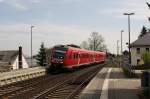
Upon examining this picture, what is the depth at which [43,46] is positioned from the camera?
10700 cm

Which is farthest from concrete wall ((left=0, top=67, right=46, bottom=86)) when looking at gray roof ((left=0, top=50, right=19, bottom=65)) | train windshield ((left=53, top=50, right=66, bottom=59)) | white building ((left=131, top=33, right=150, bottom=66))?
white building ((left=131, top=33, right=150, bottom=66))

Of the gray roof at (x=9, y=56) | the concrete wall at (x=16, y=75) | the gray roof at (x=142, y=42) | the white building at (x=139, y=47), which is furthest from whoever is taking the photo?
the gray roof at (x=142, y=42)

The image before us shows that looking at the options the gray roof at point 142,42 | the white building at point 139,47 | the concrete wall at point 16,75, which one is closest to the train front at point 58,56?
the concrete wall at point 16,75

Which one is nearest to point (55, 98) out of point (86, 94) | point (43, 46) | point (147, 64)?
point (86, 94)

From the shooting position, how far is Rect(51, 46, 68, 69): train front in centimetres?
4560

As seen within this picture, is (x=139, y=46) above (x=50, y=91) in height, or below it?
above

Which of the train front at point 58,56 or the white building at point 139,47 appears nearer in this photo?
the train front at point 58,56

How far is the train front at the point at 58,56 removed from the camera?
4560cm

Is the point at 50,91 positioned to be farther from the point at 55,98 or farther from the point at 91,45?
the point at 91,45

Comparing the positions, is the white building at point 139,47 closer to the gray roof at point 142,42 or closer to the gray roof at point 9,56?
the gray roof at point 142,42

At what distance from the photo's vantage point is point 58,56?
45.9m

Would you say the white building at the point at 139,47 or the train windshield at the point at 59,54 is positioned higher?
the white building at the point at 139,47

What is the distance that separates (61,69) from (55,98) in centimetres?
2615

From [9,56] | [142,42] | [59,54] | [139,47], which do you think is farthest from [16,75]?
[142,42]
